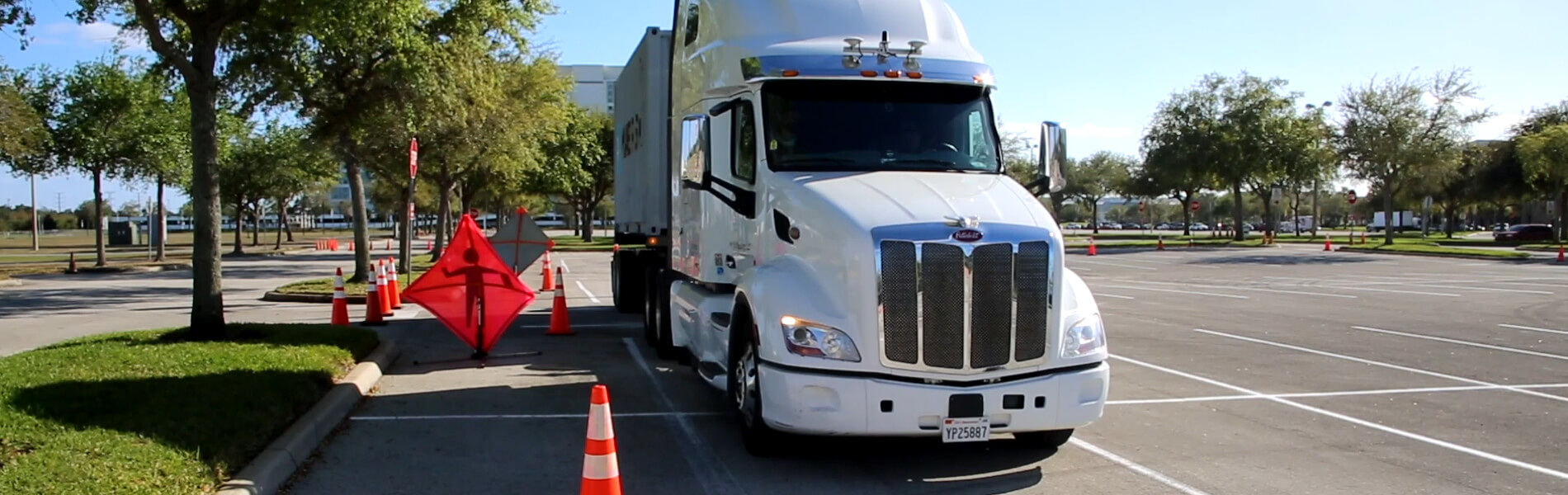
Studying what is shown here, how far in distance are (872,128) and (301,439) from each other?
4.40 metres

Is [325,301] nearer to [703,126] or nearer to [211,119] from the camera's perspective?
[211,119]

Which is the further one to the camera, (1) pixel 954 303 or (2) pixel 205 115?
(2) pixel 205 115

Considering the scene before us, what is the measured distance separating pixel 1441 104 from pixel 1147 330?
39.8m

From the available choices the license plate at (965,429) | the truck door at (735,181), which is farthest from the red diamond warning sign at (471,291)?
the license plate at (965,429)

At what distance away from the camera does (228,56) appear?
19156 mm

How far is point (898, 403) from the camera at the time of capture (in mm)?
6570

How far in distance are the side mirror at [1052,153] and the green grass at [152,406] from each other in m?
5.79

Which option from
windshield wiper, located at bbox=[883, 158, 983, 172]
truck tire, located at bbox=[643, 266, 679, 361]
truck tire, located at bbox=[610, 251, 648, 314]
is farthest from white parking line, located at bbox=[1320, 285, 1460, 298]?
windshield wiper, located at bbox=[883, 158, 983, 172]

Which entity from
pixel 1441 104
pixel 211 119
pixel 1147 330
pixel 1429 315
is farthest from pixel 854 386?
pixel 1441 104

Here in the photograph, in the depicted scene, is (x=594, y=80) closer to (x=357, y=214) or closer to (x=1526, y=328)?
(x=357, y=214)

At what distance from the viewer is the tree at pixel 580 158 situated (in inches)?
1683

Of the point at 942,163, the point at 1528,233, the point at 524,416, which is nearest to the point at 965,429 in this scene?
the point at 942,163

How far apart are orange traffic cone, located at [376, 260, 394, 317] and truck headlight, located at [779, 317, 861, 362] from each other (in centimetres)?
1149

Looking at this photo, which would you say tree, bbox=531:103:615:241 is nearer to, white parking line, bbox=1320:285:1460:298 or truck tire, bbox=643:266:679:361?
white parking line, bbox=1320:285:1460:298
